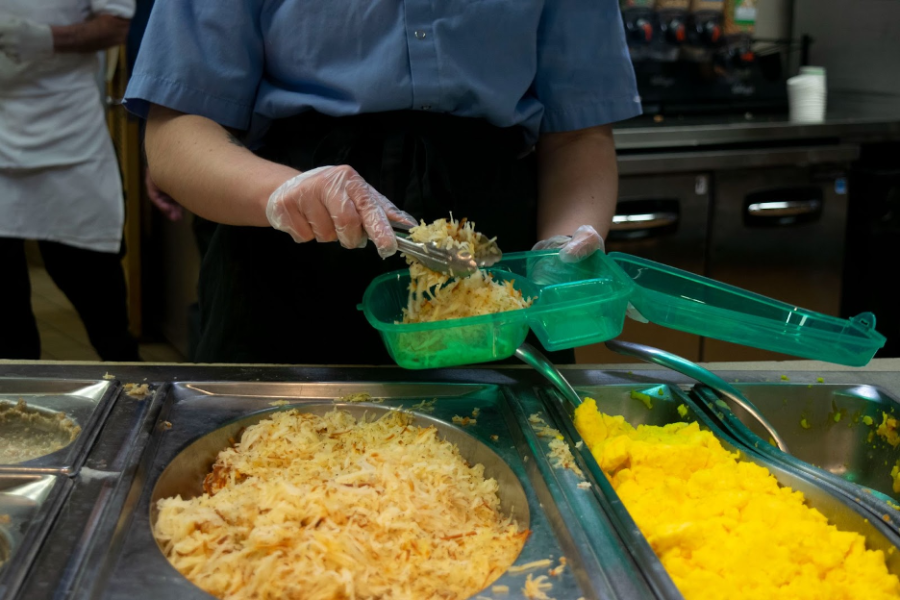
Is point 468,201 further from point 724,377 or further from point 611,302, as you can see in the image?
point 724,377

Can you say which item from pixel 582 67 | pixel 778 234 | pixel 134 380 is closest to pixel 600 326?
pixel 582 67

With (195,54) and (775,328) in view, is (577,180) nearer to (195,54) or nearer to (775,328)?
(775,328)

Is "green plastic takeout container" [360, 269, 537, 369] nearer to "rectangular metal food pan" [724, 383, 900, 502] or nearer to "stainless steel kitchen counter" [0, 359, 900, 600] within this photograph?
"stainless steel kitchen counter" [0, 359, 900, 600]

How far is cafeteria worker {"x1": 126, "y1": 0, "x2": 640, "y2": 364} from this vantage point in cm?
138

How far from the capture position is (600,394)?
1379mm

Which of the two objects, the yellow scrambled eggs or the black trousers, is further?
the black trousers

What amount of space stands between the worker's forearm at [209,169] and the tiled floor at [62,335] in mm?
2808

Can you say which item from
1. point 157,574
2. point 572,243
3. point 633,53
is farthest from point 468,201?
Answer: point 633,53

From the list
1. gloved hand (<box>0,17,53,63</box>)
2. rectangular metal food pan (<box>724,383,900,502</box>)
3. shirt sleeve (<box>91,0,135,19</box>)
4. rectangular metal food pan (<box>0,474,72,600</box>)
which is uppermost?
shirt sleeve (<box>91,0,135,19</box>)

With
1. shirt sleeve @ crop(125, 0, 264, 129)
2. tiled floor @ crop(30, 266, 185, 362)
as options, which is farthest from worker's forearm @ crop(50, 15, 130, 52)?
shirt sleeve @ crop(125, 0, 264, 129)

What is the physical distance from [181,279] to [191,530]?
10.4 feet

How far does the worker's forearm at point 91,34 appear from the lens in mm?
2850

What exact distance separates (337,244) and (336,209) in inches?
12.4

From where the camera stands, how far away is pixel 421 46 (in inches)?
55.4
